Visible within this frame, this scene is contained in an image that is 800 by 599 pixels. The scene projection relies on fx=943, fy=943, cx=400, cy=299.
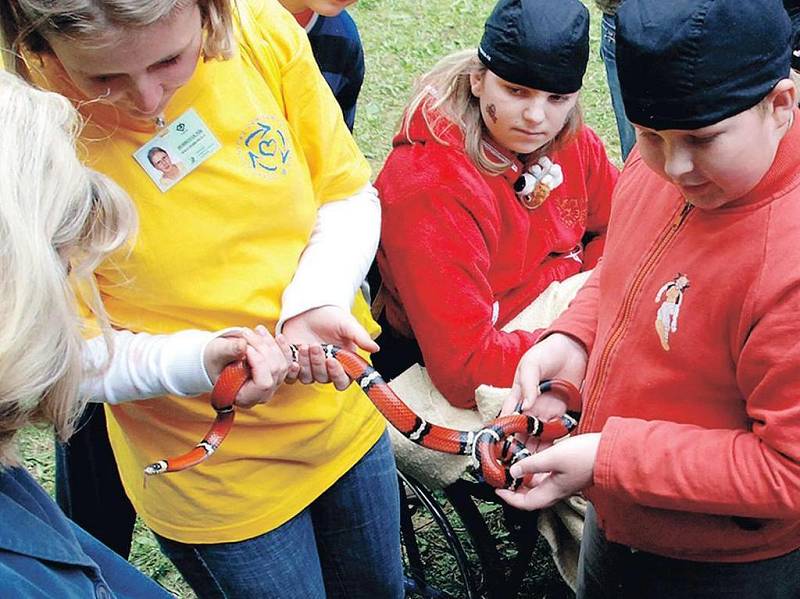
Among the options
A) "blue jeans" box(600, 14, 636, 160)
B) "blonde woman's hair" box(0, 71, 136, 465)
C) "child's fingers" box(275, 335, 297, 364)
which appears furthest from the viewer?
"blue jeans" box(600, 14, 636, 160)

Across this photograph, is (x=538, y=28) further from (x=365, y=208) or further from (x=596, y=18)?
(x=596, y=18)

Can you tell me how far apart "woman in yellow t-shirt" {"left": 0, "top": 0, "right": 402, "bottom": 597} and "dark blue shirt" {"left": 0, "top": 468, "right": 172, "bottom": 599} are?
1.71 ft

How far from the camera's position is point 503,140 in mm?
3037

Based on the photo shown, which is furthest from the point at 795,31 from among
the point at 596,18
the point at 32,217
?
the point at 596,18

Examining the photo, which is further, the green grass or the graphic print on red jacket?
the green grass

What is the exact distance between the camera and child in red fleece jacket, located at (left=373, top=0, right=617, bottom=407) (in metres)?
2.92

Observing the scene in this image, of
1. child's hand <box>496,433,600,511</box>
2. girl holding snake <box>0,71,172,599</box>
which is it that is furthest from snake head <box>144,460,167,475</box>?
child's hand <box>496,433,600,511</box>

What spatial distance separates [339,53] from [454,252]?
0.79m

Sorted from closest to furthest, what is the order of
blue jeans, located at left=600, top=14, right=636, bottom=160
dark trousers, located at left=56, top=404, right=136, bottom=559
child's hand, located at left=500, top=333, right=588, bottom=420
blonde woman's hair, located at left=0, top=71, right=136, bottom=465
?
blonde woman's hair, located at left=0, top=71, right=136, bottom=465 < child's hand, located at left=500, top=333, right=588, bottom=420 < dark trousers, located at left=56, top=404, right=136, bottom=559 < blue jeans, located at left=600, top=14, right=636, bottom=160

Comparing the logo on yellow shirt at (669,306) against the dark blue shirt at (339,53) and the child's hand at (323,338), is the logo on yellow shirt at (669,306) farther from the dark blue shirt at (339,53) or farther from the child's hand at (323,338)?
the dark blue shirt at (339,53)

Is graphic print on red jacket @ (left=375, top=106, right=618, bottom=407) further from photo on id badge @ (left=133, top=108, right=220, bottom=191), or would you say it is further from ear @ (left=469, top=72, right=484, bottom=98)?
photo on id badge @ (left=133, top=108, right=220, bottom=191)

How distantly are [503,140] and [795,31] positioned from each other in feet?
4.73

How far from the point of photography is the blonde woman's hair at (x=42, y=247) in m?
1.27

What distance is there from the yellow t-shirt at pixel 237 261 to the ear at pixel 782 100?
0.98 meters
